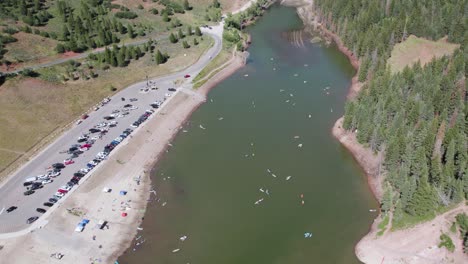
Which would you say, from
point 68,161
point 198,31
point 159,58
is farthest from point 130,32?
point 68,161

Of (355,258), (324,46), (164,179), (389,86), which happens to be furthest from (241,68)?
(355,258)

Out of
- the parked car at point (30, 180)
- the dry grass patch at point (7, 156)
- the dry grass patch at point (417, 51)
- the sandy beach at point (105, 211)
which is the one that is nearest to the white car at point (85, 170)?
the sandy beach at point (105, 211)

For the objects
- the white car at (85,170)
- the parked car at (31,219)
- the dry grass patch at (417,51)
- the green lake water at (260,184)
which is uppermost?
the dry grass patch at (417,51)

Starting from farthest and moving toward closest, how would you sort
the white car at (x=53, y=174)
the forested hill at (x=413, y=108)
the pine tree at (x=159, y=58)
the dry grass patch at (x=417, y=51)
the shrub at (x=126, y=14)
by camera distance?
1. the shrub at (x=126, y=14)
2. the pine tree at (x=159, y=58)
3. the dry grass patch at (x=417, y=51)
4. the white car at (x=53, y=174)
5. the forested hill at (x=413, y=108)

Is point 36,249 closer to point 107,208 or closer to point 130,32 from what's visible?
point 107,208

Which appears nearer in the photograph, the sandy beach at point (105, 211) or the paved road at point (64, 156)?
the sandy beach at point (105, 211)

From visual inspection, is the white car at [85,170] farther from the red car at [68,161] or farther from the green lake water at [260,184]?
the green lake water at [260,184]
